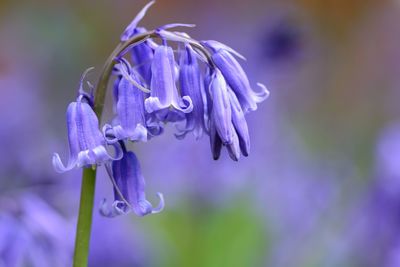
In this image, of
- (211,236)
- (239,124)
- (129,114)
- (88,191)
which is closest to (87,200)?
(88,191)

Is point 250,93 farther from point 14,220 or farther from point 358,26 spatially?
point 358,26

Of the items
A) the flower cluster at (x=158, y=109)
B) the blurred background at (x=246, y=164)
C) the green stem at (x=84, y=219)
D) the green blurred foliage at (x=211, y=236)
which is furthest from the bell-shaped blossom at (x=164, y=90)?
the green blurred foliage at (x=211, y=236)

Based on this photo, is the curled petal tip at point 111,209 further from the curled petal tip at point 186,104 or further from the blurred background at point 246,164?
the blurred background at point 246,164

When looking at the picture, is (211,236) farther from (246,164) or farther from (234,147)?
(234,147)

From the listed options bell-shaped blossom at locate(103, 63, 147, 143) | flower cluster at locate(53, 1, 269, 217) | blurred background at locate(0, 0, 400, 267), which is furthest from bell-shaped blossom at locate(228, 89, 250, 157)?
blurred background at locate(0, 0, 400, 267)

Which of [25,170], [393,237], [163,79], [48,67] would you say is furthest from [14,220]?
[48,67]

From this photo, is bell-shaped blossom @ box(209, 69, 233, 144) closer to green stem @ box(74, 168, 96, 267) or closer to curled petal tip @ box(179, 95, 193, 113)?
curled petal tip @ box(179, 95, 193, 113)

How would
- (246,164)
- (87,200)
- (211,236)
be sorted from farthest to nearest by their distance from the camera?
(246,164), (211,236), (87,200)
